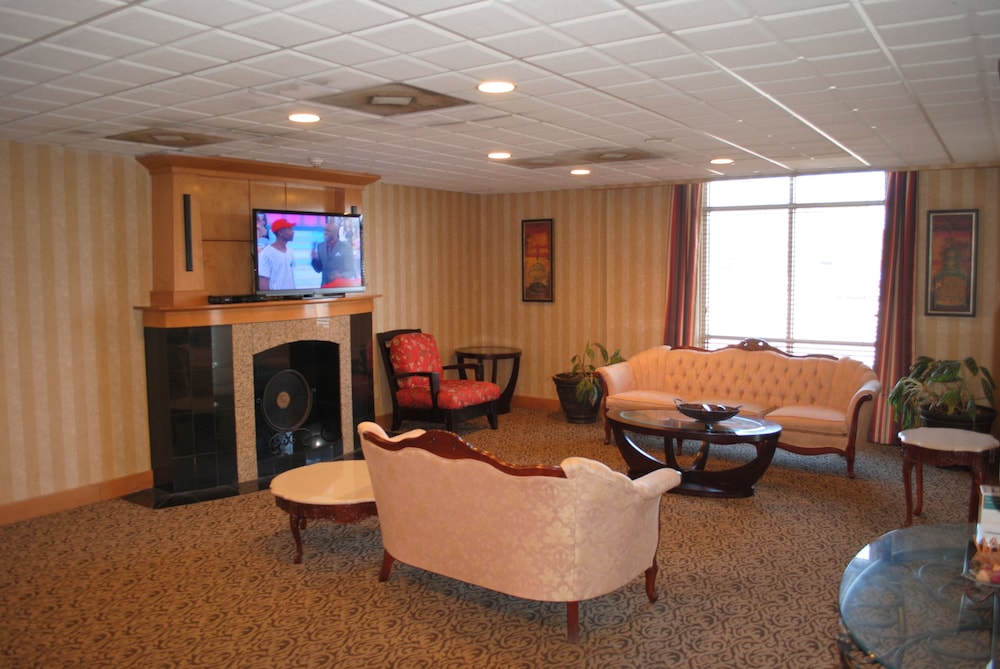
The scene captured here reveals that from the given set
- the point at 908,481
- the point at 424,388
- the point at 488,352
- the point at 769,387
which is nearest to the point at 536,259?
the point at 488,352

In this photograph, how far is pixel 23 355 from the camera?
5.30 metres

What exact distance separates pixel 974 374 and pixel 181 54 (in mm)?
6287

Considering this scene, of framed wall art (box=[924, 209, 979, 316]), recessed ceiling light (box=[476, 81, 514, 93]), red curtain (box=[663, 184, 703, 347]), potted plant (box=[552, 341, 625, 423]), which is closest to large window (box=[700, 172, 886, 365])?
red curtain (box=[663, 184, 703, 347])

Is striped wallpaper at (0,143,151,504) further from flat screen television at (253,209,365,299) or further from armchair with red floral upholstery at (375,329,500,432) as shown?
armchair with red floral upholstery at (375,329,500,432)

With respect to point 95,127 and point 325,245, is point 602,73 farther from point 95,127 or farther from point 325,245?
point 325,245

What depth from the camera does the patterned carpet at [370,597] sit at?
3498mm

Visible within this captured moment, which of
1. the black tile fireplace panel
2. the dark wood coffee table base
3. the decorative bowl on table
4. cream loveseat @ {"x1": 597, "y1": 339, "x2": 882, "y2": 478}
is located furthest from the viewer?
cream loveseat @ {"x1": 597, "y1": 339, "x2": 882, "y2": 478}

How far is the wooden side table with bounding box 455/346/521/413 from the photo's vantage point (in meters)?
8.62

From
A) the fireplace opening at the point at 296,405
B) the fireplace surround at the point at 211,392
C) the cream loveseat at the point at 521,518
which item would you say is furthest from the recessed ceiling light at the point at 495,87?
the fireplace opening at the point at 296,405

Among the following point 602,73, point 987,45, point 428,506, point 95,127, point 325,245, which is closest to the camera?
point 987,45

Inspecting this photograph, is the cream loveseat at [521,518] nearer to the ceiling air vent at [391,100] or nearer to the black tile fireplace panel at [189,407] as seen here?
the ceiling air vent at [391,100]

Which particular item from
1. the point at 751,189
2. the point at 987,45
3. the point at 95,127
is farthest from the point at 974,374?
the point at 95,127

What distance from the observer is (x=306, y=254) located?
21.6ft

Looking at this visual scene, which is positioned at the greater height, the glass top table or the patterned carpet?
the glass top table
